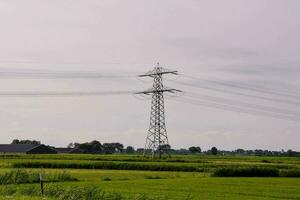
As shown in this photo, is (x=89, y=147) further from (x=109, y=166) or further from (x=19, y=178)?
(x=19, y=178)

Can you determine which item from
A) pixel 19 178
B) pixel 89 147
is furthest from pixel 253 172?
pixel 89 147

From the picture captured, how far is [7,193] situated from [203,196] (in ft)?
38.7

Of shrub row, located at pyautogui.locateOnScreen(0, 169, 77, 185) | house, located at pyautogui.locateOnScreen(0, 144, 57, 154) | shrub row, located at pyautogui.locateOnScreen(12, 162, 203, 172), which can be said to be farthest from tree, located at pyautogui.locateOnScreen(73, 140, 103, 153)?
shrub row, located at pyautogui.locateOnScreen(0, 169, 77, 185)

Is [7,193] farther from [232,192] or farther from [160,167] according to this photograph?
[160,167]

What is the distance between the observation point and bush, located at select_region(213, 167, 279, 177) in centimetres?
6331

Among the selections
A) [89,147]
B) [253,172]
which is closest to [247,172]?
[253,172]

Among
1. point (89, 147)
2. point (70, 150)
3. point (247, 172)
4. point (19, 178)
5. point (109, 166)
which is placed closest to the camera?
point (19, 178)

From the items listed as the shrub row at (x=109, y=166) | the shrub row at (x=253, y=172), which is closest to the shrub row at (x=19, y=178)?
the shrub row at (x=253, y=172)

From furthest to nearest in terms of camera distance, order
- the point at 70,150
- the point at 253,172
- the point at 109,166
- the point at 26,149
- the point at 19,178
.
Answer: the point at 70,150, the point at 26,149, the point at 109,166, the point at 253,172, the point at 19,178

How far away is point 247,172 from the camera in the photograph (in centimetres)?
6475

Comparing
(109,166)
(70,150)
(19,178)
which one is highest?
(70,150)

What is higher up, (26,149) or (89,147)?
(89,147)

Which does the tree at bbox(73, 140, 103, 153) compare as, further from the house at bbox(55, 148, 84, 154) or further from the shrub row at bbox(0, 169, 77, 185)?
the shrub row at bbox(0, 169, 77, 185)

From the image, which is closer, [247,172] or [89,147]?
[247,172]
